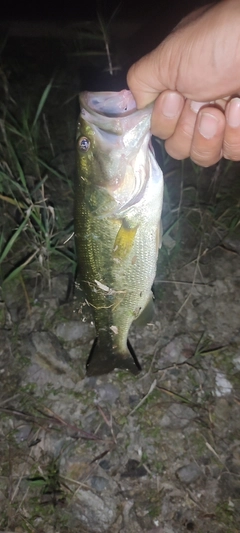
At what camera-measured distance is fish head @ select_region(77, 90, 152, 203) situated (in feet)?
5.14

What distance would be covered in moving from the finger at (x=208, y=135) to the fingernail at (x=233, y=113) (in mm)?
33

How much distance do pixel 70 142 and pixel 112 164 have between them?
2.23 metres

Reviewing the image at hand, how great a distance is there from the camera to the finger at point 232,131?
1.64 meters

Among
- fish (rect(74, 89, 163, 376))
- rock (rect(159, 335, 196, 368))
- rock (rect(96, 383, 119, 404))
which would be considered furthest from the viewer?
rock (rect(159, 335, 196, 368))

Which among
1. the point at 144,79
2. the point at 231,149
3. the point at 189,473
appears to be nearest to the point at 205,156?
the point at 231,149

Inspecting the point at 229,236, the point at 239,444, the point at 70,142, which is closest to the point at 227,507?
the point at 239,444

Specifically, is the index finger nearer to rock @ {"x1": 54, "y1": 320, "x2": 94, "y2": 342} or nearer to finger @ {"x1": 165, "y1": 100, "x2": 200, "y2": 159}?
finger @ {"x1": 165, "y1": 100, "x2": 200, "y2": 159}

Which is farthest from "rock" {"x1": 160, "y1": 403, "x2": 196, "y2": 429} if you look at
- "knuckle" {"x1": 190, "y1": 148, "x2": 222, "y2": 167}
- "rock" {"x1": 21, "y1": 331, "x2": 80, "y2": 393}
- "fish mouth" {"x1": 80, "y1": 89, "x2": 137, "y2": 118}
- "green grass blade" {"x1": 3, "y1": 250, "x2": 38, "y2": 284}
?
"fish mouth" {"x1": 80, "y1": 89, "x2": 137, "y2": 118}

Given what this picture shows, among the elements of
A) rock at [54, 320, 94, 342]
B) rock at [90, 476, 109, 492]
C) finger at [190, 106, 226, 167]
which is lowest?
rock at [90, 476, 109, 492]

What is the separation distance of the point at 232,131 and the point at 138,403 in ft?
5.05

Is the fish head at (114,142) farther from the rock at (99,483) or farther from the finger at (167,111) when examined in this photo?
the rock at (99,483)

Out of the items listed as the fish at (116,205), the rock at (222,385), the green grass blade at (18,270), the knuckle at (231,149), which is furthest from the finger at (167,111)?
the rock at (222,385)

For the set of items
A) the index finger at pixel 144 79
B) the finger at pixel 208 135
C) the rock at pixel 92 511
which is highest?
the index finger at pixel 144 79

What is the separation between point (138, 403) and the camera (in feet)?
7.98
